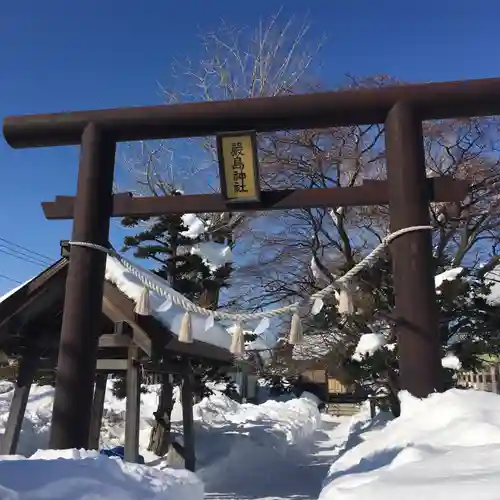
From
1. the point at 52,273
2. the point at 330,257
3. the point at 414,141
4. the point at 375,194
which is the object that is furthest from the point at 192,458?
the point at 330,257

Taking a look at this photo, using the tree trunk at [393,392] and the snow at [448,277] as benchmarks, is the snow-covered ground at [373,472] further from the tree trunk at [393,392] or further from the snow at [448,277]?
the snow at [448,277]

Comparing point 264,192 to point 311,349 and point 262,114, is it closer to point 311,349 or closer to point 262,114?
point 262,114

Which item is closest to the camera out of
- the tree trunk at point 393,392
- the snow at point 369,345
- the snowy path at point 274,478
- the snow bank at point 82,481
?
the snow bank at point 82,481

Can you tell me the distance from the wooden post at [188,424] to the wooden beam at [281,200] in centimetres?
417

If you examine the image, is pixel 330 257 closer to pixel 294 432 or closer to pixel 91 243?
pixel 294 432

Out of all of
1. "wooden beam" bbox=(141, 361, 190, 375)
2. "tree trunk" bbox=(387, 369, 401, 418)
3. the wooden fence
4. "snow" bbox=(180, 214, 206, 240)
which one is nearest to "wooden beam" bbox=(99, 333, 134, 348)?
"wooden beam" bbox=(141, 361, 190, 375)

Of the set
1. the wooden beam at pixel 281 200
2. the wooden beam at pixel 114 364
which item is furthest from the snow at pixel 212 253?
the wooden beam at pixel 281 200

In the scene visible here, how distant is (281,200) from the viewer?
5996 millimetres

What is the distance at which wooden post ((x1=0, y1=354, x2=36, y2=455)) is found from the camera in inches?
322

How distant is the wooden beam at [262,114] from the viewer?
5602mm

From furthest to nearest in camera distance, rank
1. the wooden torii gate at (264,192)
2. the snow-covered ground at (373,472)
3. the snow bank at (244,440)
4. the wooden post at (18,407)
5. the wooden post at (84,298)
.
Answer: the snow bank at (244,440) → the wooden post at (18,407) → the wooden post at (84,298) → the wooden torii gate at (264,192) → the snow-covered ground at (373,472)

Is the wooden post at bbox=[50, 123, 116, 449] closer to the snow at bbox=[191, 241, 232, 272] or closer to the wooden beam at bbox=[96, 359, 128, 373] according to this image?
the wooden beam at bbox=[96, 359, 128, 373]

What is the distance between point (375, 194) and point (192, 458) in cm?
571

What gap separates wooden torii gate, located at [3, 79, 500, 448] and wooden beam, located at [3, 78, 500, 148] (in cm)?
1
